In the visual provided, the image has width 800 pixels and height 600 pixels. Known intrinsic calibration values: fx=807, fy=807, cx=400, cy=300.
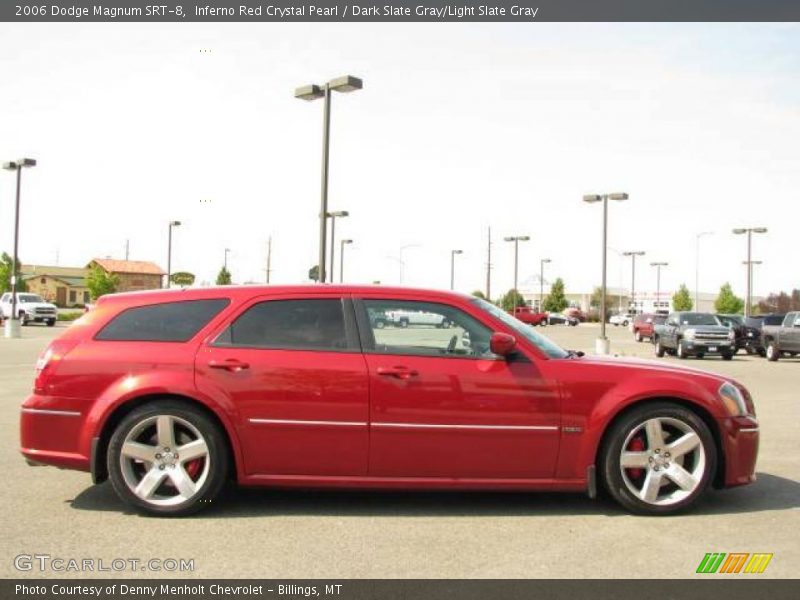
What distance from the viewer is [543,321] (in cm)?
7962

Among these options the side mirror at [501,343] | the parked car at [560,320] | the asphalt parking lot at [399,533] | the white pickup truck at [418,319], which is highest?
the white pickup truck at [418,319]

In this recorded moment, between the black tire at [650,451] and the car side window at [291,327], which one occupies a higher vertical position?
the car side window at [291,327]

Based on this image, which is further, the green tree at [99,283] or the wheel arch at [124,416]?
the green tree at [99,283]

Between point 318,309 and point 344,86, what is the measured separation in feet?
35.5

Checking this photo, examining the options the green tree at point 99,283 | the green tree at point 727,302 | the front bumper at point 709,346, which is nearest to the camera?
the front bumper at point 709,346

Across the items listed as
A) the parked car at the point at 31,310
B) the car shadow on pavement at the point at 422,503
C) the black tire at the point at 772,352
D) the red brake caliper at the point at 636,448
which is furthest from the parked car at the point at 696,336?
the parked car at the point at 31,310

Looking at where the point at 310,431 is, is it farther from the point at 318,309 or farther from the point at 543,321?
the point at 543,321

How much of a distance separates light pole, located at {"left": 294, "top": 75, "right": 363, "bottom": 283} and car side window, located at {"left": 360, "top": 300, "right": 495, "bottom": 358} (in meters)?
9.83

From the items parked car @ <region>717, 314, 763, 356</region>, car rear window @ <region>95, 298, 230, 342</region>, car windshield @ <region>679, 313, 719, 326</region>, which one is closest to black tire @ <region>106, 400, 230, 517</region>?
car rear window @ <region>95, 298, 230, 342</region>

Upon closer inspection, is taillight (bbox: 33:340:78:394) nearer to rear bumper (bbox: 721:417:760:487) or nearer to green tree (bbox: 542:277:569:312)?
rear bumper (bbox: 721:417:760:487)

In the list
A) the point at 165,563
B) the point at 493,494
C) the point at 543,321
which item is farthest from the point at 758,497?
the point at 543,321

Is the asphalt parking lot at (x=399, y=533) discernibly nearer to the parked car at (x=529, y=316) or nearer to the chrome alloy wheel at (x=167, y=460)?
the chrome alloy wheel at (x=167, y=460)

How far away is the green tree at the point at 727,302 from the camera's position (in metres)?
104

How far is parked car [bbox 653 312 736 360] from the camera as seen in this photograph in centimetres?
2688
